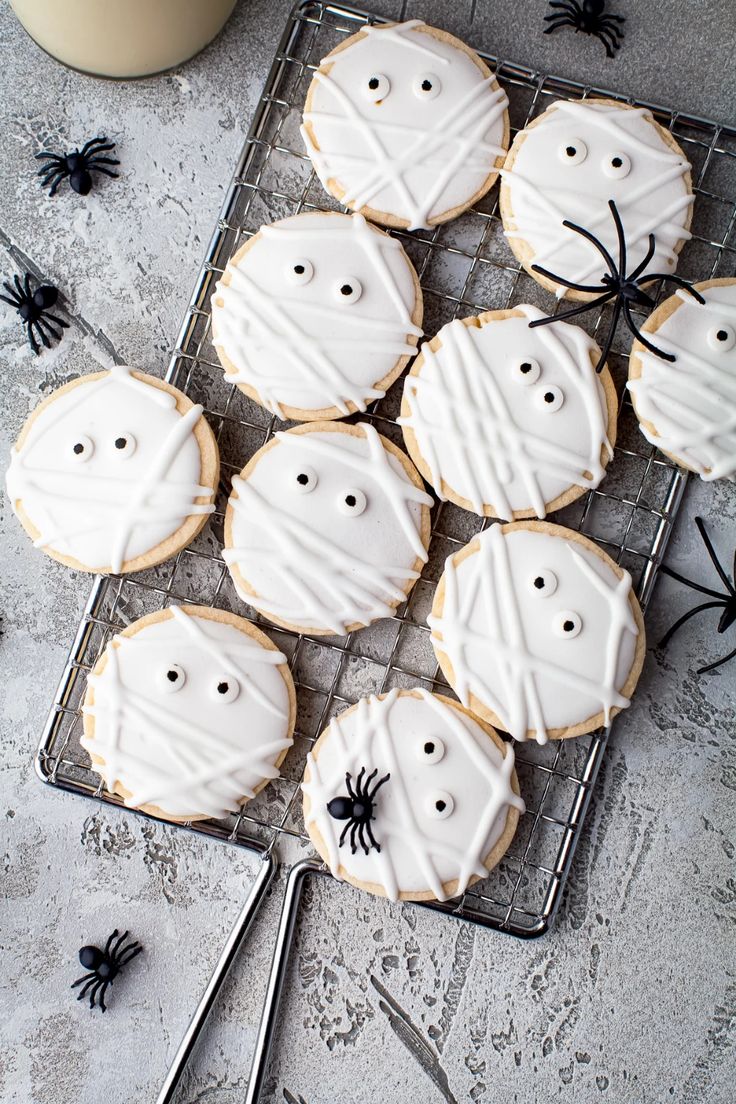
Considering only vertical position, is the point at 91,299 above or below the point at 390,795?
above

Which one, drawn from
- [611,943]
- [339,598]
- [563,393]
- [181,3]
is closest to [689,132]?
[563,393]

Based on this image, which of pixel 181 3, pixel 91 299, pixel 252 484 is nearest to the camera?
pixel 181 3

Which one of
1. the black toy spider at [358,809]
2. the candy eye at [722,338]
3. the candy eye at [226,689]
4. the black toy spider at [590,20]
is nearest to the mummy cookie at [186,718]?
the candy eye at [226,689]

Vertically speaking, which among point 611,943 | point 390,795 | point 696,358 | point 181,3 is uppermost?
point 181,3

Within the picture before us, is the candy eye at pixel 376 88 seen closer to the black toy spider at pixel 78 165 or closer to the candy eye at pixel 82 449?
the black toy spider at pixel 78 165

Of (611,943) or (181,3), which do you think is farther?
(611,943)

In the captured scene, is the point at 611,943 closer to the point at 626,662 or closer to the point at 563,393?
the point at 626,662

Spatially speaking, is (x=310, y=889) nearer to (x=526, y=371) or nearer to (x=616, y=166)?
(x=526, y=371)
